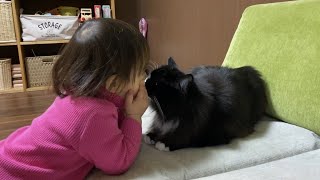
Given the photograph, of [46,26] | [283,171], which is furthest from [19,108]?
[283,171]

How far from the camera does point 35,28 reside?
327 cm

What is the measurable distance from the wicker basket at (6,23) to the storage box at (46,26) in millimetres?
105

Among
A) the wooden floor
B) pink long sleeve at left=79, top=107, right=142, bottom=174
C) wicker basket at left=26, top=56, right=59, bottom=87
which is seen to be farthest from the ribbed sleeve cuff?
wicker basket at left=26, top=56, right=59, bottom=87

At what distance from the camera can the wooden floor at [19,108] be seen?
91.7 inches

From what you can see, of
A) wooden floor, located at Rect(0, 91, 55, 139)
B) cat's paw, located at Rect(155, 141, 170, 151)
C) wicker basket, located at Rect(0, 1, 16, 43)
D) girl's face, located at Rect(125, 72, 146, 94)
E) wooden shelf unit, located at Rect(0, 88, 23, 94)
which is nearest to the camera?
girl's face, located at Rect(125, 72, 146, 94)

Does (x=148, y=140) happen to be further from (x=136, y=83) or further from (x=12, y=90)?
(x=12, y=90)

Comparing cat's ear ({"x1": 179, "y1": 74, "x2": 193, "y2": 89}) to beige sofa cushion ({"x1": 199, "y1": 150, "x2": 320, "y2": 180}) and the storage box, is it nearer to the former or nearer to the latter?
beige sofa cushion ({"x1": 199, "y1": 150, "x2": 320, "y2": 180})

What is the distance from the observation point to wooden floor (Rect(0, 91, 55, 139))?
2.33 m

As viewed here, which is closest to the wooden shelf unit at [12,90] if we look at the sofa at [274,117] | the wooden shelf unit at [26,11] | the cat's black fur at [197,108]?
the wooden shelf unit at [26,11]

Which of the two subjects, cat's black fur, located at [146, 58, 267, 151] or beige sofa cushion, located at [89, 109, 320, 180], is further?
cat's black fur, located at [146, 58, 267, 151]

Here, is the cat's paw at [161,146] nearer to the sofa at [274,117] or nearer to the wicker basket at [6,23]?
the sofa at [274,117]

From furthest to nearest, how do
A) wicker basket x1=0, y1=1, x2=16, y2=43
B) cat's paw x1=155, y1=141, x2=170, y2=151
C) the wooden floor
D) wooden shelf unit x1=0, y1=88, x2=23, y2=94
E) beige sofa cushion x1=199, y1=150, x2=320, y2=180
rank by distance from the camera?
wooden shelf unit x1=0, y1=88, x2=23, y2=94 → wicker basket x1=0, y1=1, x2=16, y2=43 → the wooden floor → cat's paw x1=155, y1=141, x2=170, y2=151 → beige sofa cushion x1=199, y1=150, x2=320, y2=180

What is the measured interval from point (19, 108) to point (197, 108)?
2105 mm

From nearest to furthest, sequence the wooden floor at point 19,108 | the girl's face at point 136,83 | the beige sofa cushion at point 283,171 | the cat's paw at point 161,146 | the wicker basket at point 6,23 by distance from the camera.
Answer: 1. the beige sofa cushion at point 283,171
2. the girl's face at point 136,83
3. the cat's paw at point 161,146
4. the wooden floor at point 19,108
5. the wicker basket at point 6,23
